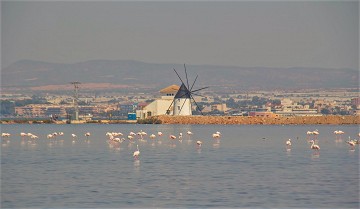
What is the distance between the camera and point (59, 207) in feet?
65.0

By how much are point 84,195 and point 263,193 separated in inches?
177

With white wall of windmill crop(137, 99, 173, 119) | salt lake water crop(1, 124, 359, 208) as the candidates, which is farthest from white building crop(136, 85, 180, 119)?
salt lake water crop(1, 124, 359, 208)

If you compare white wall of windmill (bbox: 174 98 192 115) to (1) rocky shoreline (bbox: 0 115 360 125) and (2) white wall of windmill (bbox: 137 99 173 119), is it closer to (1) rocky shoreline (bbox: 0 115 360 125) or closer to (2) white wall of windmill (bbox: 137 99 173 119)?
(1) rocky shoreline (bbox: 0 115 360 125)

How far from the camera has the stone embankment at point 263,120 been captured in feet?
341

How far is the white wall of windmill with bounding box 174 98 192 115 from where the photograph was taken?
103375 mm

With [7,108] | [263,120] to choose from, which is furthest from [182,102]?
[7,108]

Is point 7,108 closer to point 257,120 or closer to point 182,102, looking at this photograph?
point 257,120

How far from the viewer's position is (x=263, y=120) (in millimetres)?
108562

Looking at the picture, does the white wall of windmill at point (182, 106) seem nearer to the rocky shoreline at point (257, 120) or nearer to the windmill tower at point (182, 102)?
the windmill tower at point (182, 102)

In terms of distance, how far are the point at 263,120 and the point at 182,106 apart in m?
11.3

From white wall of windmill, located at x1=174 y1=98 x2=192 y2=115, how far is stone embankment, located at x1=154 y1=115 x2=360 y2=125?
1.00 meters

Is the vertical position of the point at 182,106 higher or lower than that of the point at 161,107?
lower

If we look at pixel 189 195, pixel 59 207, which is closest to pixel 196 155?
pixel 189 195

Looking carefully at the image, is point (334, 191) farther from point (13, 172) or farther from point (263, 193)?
point (13, 172)
